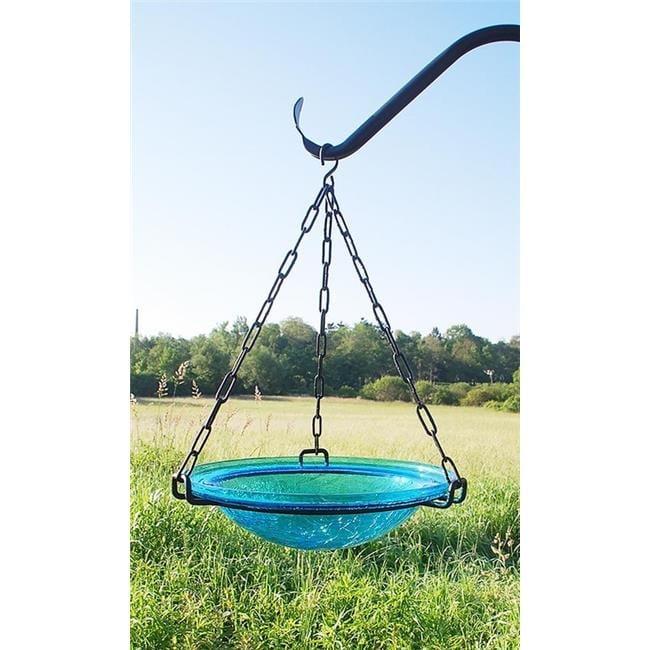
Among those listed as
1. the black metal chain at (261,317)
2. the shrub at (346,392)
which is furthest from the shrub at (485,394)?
the black metal chain at (261,317)

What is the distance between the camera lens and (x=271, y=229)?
2.16 metres

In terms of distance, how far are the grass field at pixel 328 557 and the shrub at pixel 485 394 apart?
25 mm

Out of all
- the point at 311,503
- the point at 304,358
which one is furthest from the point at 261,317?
the point at 304,358

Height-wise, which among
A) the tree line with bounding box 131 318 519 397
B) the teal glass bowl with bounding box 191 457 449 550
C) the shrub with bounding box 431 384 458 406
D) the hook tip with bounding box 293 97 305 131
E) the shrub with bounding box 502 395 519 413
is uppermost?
the hook tip with bounding box 293 97 305 131

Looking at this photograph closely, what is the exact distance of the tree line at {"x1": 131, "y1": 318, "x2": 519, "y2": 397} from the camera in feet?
7.24

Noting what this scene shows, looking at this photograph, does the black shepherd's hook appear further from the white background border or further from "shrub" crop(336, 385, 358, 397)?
"shrub" crop(336, 385, 358, 397)

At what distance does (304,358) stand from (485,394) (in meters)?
0.51

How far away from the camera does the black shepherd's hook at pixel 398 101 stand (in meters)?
1.20

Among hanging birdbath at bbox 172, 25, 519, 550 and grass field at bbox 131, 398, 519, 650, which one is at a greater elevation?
hanging birdbath at bbox 172, 25, 519, 550

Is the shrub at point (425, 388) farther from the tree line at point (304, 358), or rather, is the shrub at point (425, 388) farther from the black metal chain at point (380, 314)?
the black metal chain at point (380, 314)

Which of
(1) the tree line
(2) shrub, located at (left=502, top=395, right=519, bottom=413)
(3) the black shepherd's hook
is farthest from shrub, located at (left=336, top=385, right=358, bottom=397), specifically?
(3) the black shepherd's hook

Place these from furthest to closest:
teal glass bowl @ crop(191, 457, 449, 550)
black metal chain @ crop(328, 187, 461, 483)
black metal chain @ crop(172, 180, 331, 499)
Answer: black metal chain @ crop(328, 187, 461, 483), black metal chain @ crop(172, 180, 331, 499), teal glass bowl @ crop(191, 457, 449, 550)

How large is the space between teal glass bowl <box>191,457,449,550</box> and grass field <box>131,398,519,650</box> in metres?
0.81
